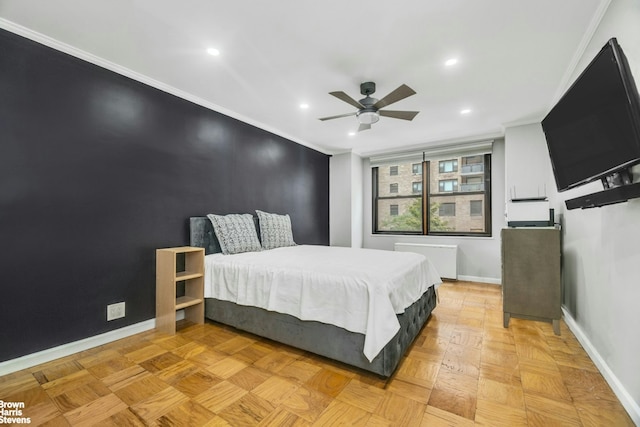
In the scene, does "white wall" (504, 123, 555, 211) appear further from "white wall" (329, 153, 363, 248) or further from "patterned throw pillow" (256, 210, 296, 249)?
"patterned throw pillow" (256, 210, 296, 249)

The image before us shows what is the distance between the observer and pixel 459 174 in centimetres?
511

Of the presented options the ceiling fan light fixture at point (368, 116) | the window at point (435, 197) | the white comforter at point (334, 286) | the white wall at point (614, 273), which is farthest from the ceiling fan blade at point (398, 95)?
the window at point (435, 197)

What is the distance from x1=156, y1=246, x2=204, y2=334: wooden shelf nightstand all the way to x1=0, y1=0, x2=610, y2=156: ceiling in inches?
70.6

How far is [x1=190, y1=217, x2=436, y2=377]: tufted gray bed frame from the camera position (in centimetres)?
193

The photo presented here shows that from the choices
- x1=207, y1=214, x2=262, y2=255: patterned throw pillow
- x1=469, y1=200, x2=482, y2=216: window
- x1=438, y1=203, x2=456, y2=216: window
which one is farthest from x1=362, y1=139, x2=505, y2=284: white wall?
x1=207, y1=214, x2=262, y2=255: patterned throw pillow

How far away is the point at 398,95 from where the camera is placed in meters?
2.52

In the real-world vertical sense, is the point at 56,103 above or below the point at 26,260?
above

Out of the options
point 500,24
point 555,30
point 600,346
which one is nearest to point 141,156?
point 500,24

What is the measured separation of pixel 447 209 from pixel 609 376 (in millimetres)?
3617

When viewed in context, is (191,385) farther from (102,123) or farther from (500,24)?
(500,24)

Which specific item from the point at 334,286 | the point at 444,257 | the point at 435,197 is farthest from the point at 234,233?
the point at 435,197

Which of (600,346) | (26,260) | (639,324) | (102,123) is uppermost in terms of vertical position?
(102,123)

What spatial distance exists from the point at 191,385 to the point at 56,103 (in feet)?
7.97

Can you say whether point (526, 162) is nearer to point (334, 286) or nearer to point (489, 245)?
point (489, 245)
